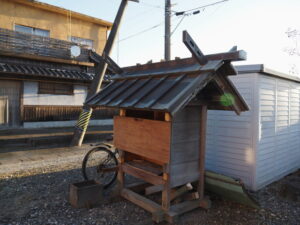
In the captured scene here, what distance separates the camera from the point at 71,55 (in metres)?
13.2

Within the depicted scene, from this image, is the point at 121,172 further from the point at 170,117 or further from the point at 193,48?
the point at 193,48

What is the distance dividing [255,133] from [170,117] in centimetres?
290

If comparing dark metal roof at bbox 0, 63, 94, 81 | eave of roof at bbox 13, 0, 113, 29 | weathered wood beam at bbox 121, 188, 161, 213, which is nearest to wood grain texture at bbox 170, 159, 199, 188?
weathered wood beam at bbox 121, 188, 161, 213

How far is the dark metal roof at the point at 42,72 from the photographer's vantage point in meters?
9.97

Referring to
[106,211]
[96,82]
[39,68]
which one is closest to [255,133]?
[106,211]

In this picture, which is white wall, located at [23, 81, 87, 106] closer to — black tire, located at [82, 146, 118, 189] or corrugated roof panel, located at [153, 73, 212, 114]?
black tire, located at [82, 146, 118, 189]

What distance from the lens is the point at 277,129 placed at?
20.6 feet

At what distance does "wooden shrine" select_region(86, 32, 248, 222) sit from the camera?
3443 mm

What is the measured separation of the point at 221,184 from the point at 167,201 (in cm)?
122

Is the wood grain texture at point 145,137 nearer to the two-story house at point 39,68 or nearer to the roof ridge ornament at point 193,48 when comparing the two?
the roof ridge ornament at point 193,48

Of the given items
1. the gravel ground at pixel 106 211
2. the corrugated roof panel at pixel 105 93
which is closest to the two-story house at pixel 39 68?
the gravel ground at pixel 106 211

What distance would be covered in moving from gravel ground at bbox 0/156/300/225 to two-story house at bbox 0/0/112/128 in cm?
625

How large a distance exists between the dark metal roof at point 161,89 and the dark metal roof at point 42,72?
7.11 m

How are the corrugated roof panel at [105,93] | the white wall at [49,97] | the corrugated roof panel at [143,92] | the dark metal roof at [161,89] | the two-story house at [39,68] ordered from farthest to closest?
the white wall at [49,97] → the two-story house at [39,68] → the corrugated roof panel at [105,93] → the corrugated roof panel at [143,92] → the dark metal roof at [161,89]
